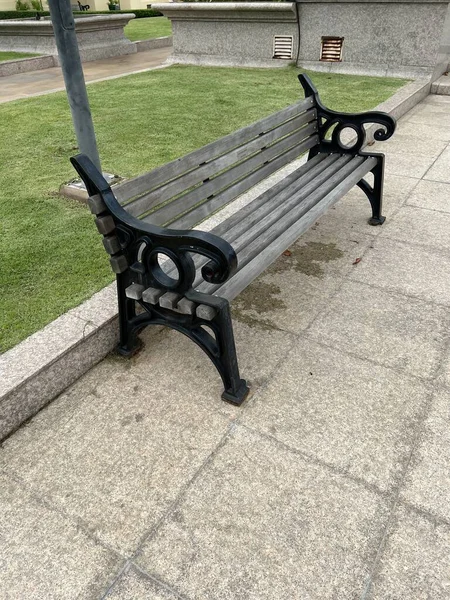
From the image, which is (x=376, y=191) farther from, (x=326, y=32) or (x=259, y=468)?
(x=326, y=32)

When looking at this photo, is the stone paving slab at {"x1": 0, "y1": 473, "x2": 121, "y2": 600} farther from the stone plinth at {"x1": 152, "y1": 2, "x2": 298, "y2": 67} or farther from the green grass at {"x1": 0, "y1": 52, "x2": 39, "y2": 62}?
the green grass at {"x1": 0, "y1": 52, "x2": 39, "y2": 62}

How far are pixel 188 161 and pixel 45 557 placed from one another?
6.76 ft

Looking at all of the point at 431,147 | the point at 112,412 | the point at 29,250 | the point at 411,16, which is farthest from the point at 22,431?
the point at 411,16

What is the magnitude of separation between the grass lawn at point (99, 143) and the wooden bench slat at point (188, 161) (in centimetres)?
82

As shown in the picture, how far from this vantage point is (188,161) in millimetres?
2846

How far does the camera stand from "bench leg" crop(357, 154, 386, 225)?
13.5ft

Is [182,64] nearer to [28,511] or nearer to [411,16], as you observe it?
[411,16]

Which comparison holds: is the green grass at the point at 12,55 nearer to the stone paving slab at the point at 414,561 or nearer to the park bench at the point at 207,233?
the park bench at the point at 207,233

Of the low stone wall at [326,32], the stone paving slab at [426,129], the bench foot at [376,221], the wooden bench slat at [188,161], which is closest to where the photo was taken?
the wooden bench slat at [188,161]

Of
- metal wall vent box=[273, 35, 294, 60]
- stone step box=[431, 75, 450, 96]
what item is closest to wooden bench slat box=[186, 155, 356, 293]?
stone step box=[431, 75, 450, 96]

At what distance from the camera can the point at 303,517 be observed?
200 cm

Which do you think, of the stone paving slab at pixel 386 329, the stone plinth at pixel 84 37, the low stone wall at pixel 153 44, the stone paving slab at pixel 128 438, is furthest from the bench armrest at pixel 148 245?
the low stone wall at pixel 153 44

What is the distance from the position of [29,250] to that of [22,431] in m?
1.61

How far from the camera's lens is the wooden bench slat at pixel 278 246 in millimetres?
2523
